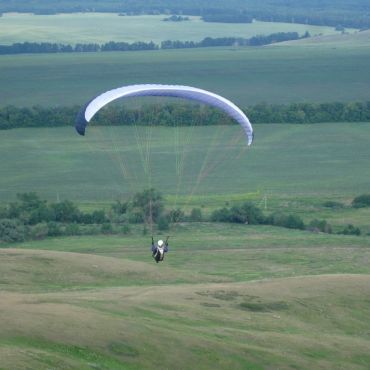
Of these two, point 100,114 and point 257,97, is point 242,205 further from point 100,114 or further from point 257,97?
point 257,97

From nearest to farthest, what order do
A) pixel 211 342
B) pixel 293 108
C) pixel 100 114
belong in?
pixel 211 342, pixel 100 114, pixel 293 108

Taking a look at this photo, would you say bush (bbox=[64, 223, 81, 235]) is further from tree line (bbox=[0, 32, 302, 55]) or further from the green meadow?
tree line (bbox=[0, 32, 302, 55])

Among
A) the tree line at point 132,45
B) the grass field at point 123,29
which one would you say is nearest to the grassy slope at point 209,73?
the tree line at point 132,45

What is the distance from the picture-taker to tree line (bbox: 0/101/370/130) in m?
92.4

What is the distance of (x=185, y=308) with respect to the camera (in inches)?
1566

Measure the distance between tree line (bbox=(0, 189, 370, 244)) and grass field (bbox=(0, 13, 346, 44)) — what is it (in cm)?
10215

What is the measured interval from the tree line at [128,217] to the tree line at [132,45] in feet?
287

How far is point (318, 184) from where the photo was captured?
79125mm

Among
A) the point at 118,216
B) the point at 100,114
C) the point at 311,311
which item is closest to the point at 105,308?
the point at 311,311

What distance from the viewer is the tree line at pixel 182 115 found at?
303 ft

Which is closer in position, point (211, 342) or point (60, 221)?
point (211, 342)

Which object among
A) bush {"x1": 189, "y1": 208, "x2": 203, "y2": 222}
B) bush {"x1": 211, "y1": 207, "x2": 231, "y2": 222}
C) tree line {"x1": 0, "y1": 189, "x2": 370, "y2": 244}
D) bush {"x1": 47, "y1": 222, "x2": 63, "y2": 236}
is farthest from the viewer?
bush {"x1": 211, "y1": 207, "x2": 231, "y2": 222}

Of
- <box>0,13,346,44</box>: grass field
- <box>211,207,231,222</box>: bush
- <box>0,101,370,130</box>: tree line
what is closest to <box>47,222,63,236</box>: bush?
<box>211,207,231,222</box>: bush

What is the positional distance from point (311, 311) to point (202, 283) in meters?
7.08
